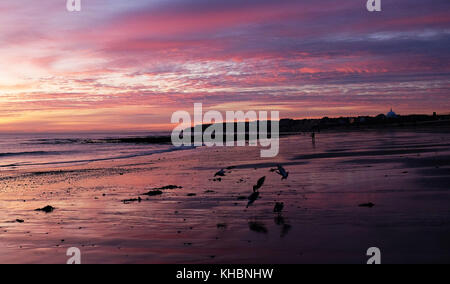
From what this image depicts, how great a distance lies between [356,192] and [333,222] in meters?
4.32

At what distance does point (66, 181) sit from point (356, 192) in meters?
15.9

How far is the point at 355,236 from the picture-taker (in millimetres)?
9180

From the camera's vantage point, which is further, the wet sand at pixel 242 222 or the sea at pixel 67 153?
the sea at pixel 67 153

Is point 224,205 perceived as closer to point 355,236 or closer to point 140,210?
point 140,210

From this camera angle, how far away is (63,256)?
29.1 ft

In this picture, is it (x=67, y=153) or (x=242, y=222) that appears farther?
(x=67, y=153)

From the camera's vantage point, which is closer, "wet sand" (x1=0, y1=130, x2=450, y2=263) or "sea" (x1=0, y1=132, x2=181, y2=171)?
"wet sand" (x1=0, y1=130, x2=450, y2=263)

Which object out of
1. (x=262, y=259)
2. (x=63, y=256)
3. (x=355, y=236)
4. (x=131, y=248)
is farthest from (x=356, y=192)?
(x=63, y=256)
